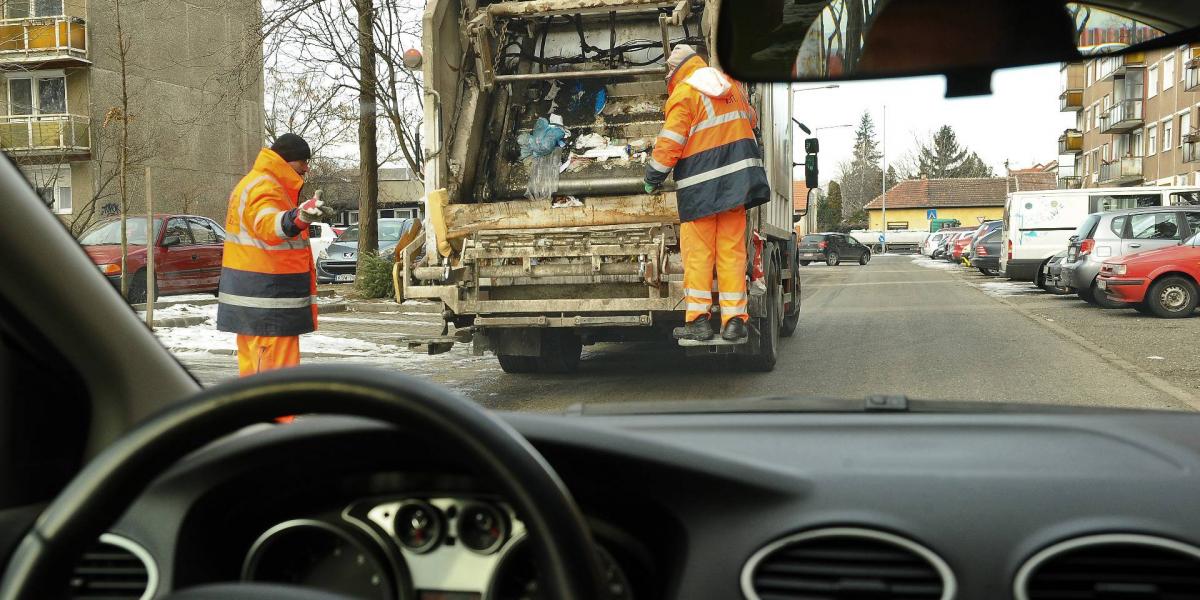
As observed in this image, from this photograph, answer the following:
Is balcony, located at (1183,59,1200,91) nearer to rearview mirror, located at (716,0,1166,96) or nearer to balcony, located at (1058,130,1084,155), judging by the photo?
balcony, located at (1058,130,1084,155)

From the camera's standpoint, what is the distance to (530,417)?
191cm

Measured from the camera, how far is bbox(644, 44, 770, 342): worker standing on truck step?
7.93 metres

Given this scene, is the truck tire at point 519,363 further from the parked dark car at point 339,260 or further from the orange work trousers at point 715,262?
the parked dark car at point 339,260

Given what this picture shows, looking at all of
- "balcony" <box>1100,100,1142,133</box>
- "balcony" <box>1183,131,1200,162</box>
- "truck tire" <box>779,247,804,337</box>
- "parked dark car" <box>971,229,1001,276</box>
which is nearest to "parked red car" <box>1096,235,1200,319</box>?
"truck tire" <box>779,247,804,337</box>

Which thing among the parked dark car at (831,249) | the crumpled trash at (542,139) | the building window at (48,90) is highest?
the building window at (48,90)

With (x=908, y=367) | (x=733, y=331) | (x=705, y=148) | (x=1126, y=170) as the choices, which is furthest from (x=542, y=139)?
(x=1126, y=170)

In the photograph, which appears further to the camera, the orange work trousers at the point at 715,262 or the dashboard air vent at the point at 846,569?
the orange work trousers at the point at 715,262

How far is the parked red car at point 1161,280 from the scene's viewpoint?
15.1m

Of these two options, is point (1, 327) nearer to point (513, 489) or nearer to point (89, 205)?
point (513, 489)

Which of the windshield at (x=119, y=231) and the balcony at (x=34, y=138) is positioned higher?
the balcony at (x=34, y=138)

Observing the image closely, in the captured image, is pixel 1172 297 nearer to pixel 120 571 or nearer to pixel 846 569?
pixel 846 569

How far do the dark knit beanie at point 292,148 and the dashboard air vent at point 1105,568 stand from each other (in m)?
6.02

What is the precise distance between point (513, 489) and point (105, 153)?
17.1 meters

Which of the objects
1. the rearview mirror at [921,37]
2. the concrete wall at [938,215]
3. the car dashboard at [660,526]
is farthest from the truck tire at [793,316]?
the concrete wall at [938,215]
